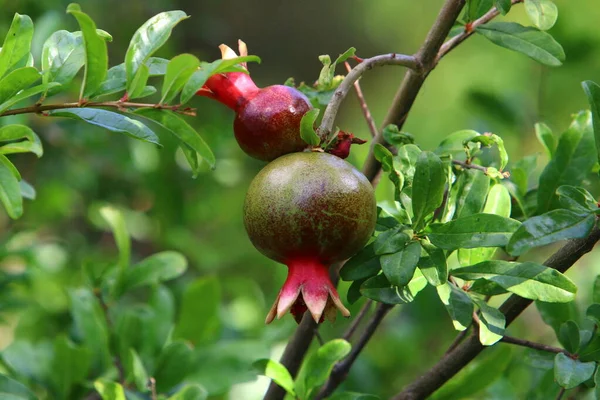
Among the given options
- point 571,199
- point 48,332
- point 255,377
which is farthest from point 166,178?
point 571,199

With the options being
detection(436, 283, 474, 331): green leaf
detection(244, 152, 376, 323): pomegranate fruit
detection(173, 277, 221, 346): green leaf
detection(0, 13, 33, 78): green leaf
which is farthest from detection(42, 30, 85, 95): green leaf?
detection(173, 277, 221, 346): green leaf

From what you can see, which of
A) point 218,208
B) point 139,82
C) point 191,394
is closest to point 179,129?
point 139,82

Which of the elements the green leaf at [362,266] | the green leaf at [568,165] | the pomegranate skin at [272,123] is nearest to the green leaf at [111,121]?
the pomegranate skin at [272,123]

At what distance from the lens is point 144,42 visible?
0.90 m

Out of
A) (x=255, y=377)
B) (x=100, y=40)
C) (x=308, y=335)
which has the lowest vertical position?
(x=255, y=377)

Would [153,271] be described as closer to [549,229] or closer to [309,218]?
[309,218]

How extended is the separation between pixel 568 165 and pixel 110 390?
0.74m

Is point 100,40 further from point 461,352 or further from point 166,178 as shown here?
point 166,178

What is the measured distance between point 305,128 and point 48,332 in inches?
47.0

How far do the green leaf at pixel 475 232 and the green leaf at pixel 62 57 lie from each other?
479 mm

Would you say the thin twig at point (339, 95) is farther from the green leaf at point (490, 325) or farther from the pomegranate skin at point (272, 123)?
the green leaf at point (490, 325)

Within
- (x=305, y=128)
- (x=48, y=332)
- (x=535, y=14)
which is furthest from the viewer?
(x=48, y=332)

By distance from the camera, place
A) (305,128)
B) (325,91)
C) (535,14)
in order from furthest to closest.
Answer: (325,91) < (535,14) < (305,128)

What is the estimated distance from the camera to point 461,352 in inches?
38.9
